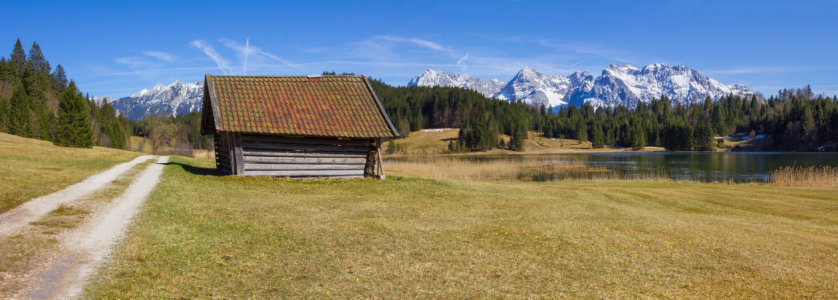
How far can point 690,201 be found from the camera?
20.4m

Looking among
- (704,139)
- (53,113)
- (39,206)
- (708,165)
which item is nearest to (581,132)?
(704,139)

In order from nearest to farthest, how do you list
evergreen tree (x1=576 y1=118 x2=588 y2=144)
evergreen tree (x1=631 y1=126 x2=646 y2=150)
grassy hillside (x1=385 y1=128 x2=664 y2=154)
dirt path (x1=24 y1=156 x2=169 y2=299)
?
dirt path (x1=24 y1=156 x2=169 y2=299), grassy hillside (x1=385 y1=128 x2=664 y2=154), evergreen tree (x1=631 y1=126 x2=646 y2=150), evergreen tree (x1=576 y1=118 x2=588 y2=144)

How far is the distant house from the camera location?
67.8 feet

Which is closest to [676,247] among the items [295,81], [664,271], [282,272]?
[664,271]

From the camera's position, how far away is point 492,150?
135000 mm

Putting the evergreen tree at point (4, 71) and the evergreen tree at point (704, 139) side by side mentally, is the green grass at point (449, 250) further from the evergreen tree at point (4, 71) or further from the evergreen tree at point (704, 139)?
the evergreen tree at point (704, 139)

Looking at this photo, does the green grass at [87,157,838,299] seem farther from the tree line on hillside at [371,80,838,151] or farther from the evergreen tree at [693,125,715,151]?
the evergreen tree at [693,125,715,151]

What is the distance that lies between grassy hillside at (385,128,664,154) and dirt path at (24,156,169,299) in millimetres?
116108

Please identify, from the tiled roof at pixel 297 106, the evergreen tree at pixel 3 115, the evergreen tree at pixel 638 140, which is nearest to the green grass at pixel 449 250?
the tiled roof at pixel 297 106

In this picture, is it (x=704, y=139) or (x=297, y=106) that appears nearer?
(x=297, y=106)

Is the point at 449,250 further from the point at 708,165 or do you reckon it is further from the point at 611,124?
the point at 611,124

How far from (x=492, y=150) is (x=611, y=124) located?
71.0 metres

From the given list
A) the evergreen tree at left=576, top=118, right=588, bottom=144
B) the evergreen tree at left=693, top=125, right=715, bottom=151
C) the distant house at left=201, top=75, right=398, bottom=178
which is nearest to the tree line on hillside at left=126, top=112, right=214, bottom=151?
the distant house at left=201, top=75, right=398, bottom=178

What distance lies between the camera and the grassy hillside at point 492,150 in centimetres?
13538
